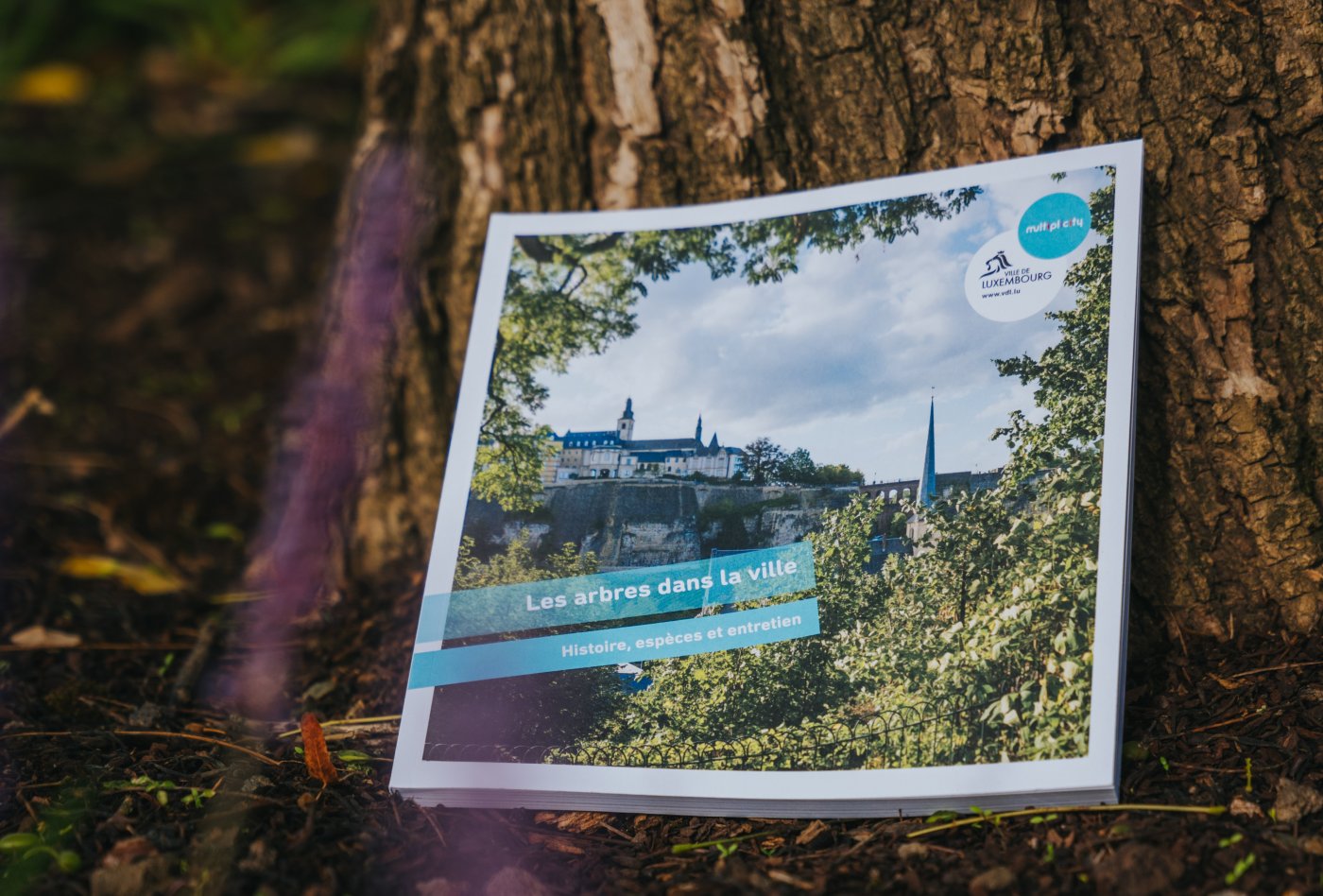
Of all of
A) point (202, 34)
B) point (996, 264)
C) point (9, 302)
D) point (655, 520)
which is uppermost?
point (202, 34)

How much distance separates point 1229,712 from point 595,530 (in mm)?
865

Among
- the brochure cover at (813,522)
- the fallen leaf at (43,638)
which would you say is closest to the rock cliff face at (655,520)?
the brochure cover at (813,522)

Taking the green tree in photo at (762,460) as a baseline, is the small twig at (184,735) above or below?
below

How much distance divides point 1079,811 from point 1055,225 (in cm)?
75

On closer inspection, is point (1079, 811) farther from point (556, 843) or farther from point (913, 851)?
point (556, 843)

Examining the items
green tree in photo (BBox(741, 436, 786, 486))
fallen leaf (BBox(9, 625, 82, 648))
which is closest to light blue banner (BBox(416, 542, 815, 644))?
green tree in photo (BBox(741, 436, 786, 486))

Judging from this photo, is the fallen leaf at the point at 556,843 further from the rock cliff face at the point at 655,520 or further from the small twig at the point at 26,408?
the small twig at the point at 26,408

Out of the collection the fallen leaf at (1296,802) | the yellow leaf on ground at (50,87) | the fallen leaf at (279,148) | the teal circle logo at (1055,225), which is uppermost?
the yellow leaf on ground at (50,87)

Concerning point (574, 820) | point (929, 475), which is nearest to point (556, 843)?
point (574, 820)

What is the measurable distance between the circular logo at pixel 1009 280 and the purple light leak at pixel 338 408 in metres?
1.03

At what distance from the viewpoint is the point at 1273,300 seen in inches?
54.0

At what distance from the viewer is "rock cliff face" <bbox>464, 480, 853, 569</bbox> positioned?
1.37m

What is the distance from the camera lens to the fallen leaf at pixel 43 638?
1.74m

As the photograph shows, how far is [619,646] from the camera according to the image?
134cm
